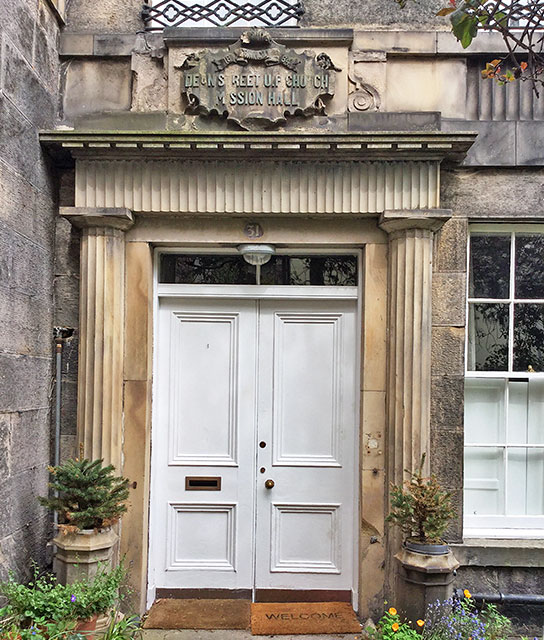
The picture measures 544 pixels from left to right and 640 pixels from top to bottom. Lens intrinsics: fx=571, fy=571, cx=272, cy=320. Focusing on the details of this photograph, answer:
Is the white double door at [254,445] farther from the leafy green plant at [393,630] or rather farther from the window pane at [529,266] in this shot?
the window pane at [529,266]

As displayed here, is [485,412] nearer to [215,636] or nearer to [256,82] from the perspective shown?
[215,636]

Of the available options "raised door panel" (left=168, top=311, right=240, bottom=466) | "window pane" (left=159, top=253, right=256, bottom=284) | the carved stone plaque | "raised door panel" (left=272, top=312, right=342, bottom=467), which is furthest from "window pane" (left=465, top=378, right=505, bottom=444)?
the carved stone plaque

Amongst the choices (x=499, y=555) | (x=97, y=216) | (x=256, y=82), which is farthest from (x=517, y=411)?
(x=97, y=216)

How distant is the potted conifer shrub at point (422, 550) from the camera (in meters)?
3.79

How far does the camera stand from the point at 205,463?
15.6ft

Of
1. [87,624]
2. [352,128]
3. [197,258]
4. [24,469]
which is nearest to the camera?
[87,624]

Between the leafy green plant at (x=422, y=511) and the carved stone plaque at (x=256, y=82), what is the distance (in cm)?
287

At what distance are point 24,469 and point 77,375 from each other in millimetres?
809

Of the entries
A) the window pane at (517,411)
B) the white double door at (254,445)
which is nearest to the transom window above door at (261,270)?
the white double door at (254,445)

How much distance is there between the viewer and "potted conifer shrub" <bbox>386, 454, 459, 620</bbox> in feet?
12.5

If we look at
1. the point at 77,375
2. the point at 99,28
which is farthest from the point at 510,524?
the point at 99,28

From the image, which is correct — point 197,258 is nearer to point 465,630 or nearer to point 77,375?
point 77,375

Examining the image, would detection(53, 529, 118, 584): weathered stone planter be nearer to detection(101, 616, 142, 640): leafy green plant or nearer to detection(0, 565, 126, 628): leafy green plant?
detection(0, 565, 126, 628): leafy green plant

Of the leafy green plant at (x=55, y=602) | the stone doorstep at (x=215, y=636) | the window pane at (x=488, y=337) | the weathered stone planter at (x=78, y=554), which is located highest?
the window pane at (x=488, y=337)
